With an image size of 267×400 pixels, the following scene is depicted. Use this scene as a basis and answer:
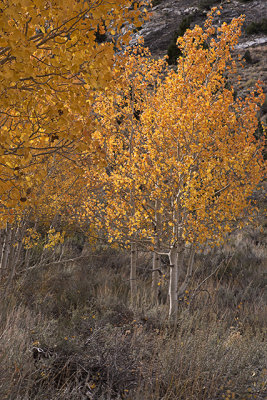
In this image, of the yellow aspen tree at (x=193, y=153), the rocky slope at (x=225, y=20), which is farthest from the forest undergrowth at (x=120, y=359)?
the rocky slope at (x=225, y=20)

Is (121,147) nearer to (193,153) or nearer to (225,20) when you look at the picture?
(193,153)

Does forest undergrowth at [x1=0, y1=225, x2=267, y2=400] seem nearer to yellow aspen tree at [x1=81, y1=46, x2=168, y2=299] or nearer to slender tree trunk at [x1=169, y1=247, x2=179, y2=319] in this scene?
slender tree trunk at [x1=169, y1=247, x2=179, y2=319]

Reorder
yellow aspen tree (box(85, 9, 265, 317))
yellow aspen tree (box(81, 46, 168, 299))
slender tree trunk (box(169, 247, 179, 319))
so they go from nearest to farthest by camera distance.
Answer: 1. yellow aspen tree (box(85, 9, 265, 317))
2. slender tree trunk (box(169, 247, 179, 319))
3. yellow aspen tree (box(81, 46, 168, 299))

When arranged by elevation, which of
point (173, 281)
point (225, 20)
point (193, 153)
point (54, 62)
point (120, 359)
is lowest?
point (173, 281)

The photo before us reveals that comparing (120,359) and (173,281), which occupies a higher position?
(120,359)

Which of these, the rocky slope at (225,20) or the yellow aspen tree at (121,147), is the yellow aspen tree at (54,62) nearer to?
the yellow aspen tree at (121,147)

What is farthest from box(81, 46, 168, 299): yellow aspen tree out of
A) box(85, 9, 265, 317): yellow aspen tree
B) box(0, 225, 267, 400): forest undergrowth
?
box(0, 225, 267, 400): forest undergrowth

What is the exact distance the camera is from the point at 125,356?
3.31 m

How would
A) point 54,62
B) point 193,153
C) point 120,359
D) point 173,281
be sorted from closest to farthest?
1. point 54,62
2. point 120,359
3. point 193,153
4. point 173,281

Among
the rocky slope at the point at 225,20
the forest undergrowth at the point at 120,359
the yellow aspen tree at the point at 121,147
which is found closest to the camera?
the forest undergrowth at the point at 120,359

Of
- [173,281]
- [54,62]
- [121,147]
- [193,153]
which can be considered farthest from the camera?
[121,147]

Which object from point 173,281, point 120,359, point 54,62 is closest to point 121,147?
point 173,281

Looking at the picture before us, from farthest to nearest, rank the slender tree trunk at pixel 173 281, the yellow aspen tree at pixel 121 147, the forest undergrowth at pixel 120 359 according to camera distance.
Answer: the yellow aspen tree at pixel 121 147 → the slender tree trunk at pixel 173 281 → the forest undergrowth at pixel 120 359

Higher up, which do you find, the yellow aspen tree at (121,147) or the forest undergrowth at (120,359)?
the yellow aspen tree at (121,147)
